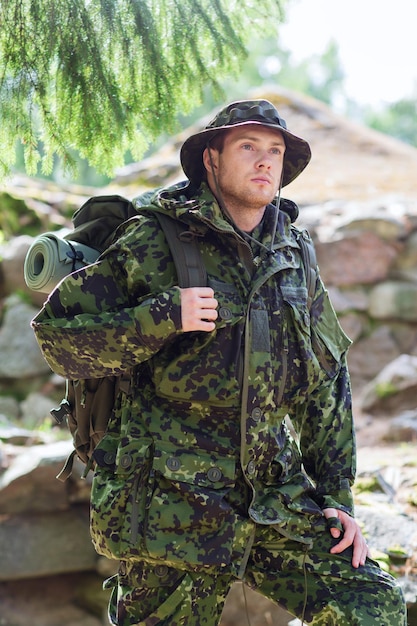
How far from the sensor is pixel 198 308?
304cm

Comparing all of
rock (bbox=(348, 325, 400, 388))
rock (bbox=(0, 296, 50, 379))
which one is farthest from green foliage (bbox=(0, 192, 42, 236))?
rock (bbox=(348, 325, 400, 388))

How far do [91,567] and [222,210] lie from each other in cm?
457

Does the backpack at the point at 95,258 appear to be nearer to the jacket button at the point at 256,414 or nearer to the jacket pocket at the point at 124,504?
the jacket pocket at the point at 124,504

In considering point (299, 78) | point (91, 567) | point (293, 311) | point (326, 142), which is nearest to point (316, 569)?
point (293, 311)

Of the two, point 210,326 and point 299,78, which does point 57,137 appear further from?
point 299,78

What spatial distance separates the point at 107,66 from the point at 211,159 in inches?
36.3

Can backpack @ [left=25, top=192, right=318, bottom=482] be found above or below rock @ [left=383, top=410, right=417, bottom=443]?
above

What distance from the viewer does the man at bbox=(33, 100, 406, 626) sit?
306 cm

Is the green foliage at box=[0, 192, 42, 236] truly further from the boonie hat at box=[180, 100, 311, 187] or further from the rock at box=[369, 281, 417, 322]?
the boonie hat at box=[180, 100, 311, 187]

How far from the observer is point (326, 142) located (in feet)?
52.0

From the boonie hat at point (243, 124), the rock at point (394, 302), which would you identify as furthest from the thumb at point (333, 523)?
the rock at point (394, 302)

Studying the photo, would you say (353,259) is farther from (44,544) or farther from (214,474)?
(214,474)

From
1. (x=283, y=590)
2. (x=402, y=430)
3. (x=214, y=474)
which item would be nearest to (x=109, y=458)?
(x=214, y=474)

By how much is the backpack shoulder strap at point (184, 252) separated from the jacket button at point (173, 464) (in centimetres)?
67
